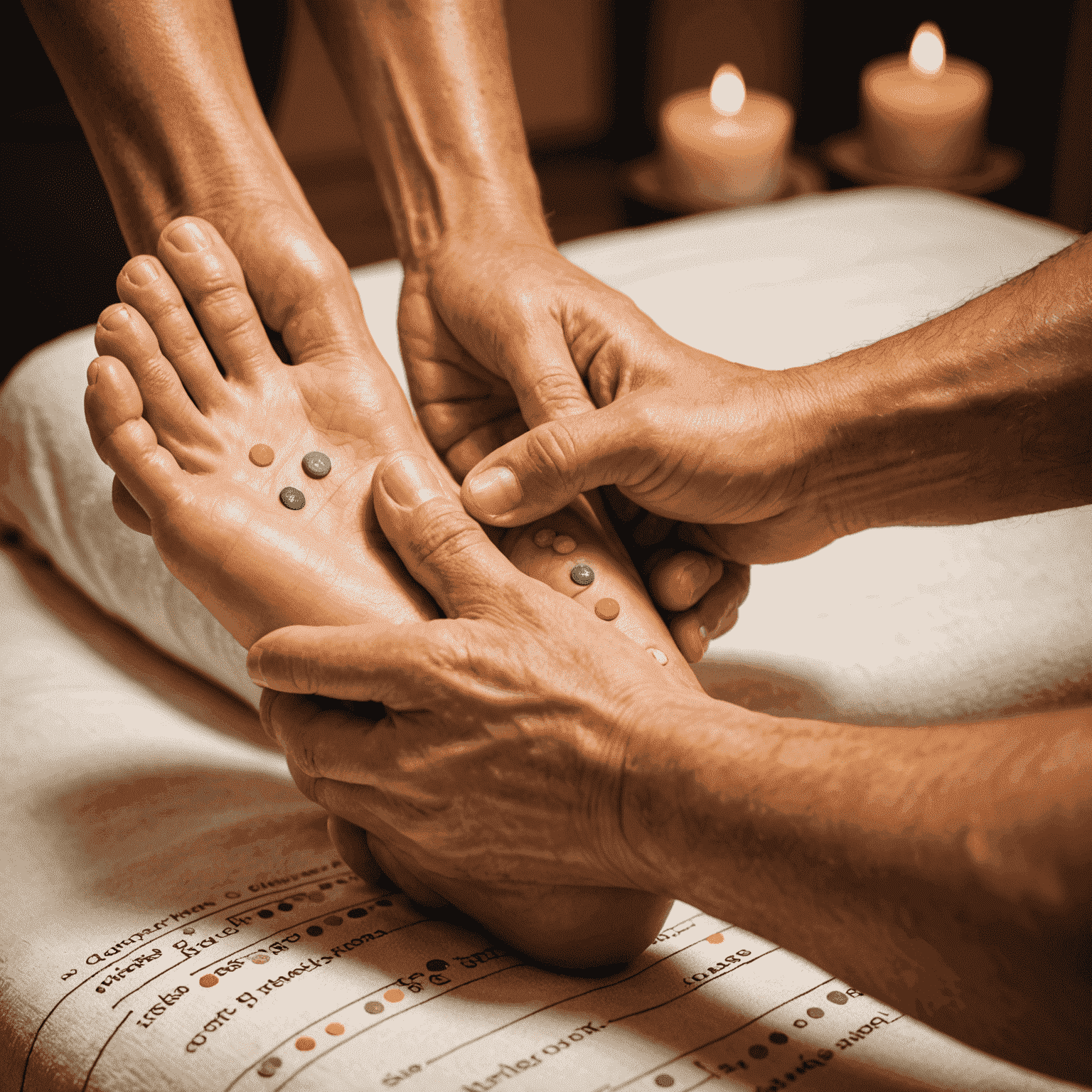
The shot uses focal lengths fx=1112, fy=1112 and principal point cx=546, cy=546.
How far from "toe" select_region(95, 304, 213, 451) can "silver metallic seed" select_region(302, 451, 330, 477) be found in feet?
0.27

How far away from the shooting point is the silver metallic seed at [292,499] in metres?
0.89

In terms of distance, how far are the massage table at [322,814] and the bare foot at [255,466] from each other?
89mm

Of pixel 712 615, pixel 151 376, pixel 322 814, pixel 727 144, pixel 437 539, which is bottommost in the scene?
pixel 322 814

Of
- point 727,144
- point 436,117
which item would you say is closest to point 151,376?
point 436,117

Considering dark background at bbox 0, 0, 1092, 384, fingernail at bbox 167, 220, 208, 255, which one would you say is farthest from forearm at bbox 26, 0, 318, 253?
dark background at bbox 0, 0, 1092, 384

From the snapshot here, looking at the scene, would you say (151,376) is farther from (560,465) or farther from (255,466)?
(560,465)

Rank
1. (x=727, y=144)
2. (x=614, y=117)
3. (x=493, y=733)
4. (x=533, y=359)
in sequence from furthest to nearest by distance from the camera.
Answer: (x=614, y=117), (x=727, y=144), (x=533, y=359), (x=493, y=733)

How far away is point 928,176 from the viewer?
2.22 metres

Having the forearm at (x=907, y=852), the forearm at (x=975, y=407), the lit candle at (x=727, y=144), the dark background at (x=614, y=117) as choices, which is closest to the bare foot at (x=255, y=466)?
the forearm at (x=907, y=852)

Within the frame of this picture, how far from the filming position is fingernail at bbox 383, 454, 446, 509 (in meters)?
0.85

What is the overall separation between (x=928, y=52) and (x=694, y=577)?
1.65 m

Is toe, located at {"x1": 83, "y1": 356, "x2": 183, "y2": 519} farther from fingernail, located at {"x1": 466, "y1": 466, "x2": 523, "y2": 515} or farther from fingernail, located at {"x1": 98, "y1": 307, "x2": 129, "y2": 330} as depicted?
fingernail, located at {"x1": 466, "y1": 466, "x2": 523, "y2": 515}

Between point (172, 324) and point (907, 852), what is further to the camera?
point (172, 324)

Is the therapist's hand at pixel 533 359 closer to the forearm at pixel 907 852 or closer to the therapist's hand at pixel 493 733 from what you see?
the therapist's hand at pixel 493 733
